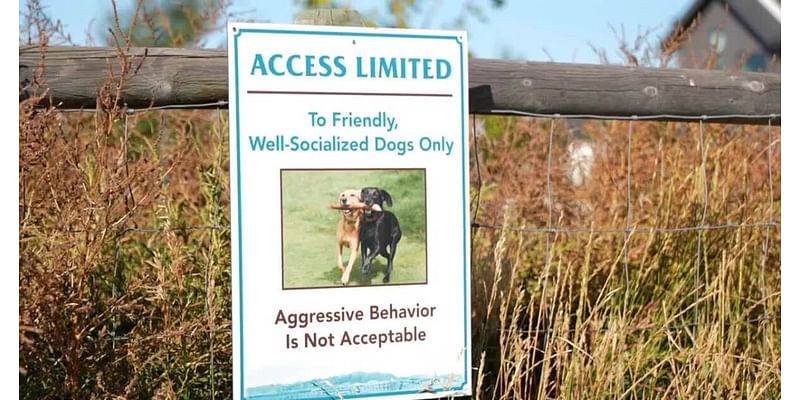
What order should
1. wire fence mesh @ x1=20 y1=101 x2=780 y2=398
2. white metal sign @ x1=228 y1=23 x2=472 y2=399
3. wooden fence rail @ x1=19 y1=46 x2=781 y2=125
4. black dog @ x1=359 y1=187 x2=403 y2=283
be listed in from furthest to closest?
wire fence mesh @ x1=20 y1=101 x2=780 y2=398 → wooden fence rail @ x1=19 y1=46 x2=781 y2=125 → black dog @ x1=359 y1=187 x2=403 y2=283 → white metal sign @ x1=228 y1=23 x2=472 y2=399

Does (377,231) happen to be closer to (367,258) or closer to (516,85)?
(367,258)

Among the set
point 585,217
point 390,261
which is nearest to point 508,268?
point 585,217

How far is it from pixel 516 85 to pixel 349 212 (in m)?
0.90

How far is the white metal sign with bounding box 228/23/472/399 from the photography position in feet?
9.04

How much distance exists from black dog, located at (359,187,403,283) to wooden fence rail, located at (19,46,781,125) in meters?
0.63

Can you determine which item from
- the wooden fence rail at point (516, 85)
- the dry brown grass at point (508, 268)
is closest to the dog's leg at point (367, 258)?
the dry brown grass at point (508, 268)

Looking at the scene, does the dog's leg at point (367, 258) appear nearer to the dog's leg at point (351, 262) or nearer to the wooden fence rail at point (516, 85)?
the dog's leg at point (351, 262)

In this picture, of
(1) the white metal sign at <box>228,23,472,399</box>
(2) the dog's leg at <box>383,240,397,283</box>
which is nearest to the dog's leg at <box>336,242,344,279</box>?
(1) the white metal sign at <box>228,23,472,399</box>

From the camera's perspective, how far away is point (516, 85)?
3422mm

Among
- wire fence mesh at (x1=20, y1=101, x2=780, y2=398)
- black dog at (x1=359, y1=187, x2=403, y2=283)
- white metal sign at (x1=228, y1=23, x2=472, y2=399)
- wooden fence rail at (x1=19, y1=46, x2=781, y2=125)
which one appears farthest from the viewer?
wire fence mesh at (x1=20, y1=101, x2=780, y2=398)

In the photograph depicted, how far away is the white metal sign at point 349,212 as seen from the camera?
2754mm

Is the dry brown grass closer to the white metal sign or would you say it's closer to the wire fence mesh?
the wire fence mesh
